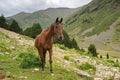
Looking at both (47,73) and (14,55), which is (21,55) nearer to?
(14,55)

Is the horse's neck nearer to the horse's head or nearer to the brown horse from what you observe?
the brown horse

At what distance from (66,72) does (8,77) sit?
3505 mm

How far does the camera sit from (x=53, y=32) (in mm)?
14688

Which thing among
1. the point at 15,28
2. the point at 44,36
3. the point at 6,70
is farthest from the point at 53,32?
the point at 15,28

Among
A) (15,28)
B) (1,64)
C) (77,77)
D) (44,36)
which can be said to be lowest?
(77,77)

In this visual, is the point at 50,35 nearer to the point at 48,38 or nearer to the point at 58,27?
the point at 48,38

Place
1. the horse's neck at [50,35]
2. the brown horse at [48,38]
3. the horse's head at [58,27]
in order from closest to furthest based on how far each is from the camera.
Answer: the horse's head at [58,27] → the brown horse at [48,38] → the horse's neck at [50,35]

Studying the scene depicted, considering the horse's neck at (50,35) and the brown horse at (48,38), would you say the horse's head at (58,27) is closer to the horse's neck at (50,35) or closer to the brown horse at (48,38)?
the brown horse at (48,38)

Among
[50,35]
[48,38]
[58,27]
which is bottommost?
[48,38]

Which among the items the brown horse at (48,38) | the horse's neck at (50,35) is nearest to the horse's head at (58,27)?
the brown horse at (48,38)

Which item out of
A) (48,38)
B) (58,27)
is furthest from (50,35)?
(58,27)

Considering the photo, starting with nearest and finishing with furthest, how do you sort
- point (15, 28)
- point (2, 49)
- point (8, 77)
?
point (8, 77)
point (2, 49)
point (15, 28)

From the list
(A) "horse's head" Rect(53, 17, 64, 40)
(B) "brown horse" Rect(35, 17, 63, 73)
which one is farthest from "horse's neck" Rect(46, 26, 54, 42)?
(A) "horse's head" Rect(53, 17, 64, 40)

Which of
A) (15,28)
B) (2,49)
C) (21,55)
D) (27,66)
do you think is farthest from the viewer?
(15,28)
